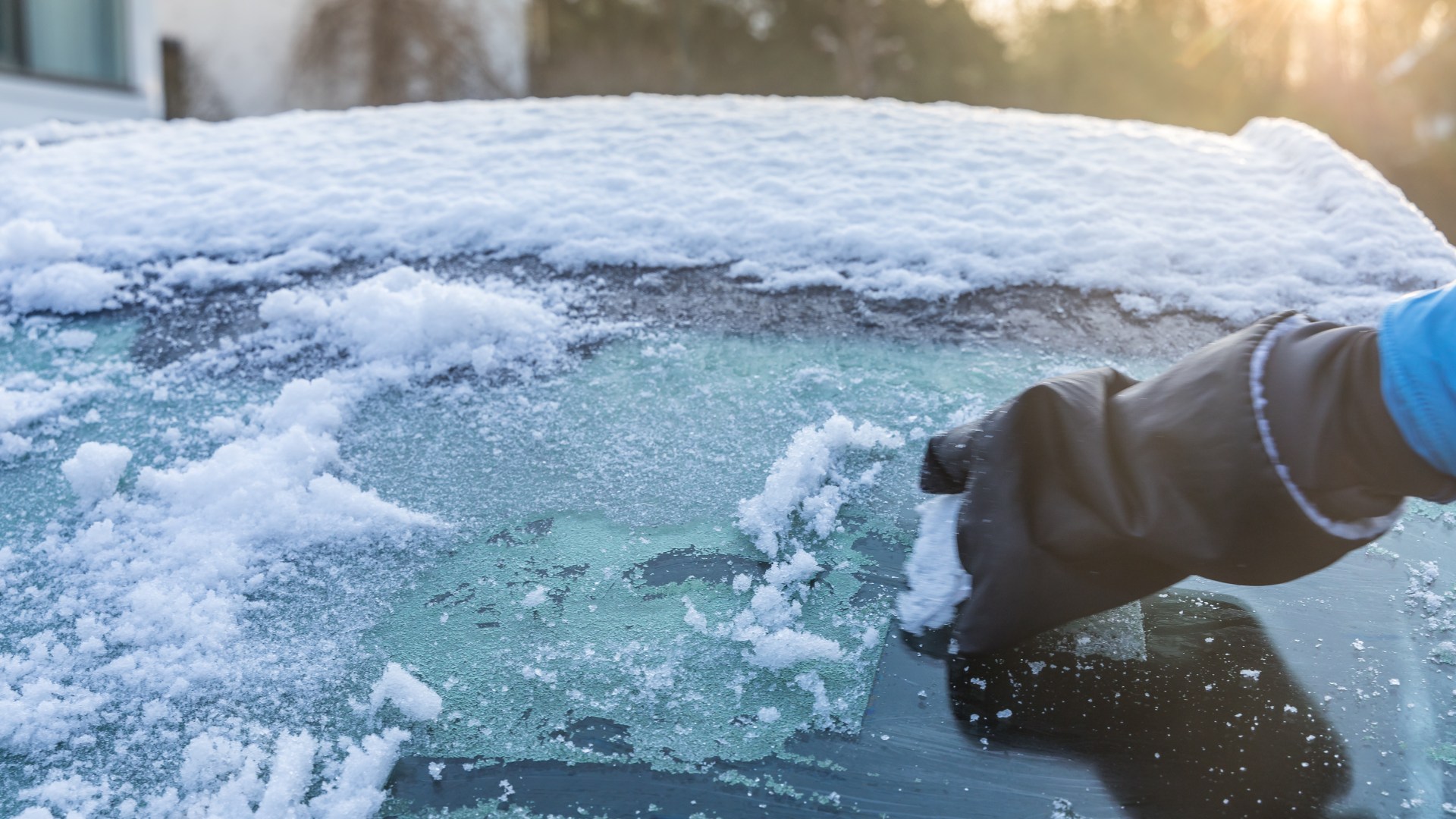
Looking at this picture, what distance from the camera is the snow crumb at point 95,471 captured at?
1258mm

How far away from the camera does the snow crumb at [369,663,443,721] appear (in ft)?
3.17

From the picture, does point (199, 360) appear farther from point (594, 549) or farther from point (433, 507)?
point (594, 549)

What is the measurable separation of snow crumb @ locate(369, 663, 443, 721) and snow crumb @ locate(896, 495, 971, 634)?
455 millimetres

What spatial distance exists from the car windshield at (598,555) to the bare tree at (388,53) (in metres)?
9.58

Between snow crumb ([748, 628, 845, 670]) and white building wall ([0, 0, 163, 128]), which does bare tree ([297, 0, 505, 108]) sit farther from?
snow crumb ([748, 628, 845, 670])

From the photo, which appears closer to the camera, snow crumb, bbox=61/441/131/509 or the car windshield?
the car windshield

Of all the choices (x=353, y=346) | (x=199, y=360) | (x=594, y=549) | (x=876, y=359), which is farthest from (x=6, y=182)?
(x=876, y=359)

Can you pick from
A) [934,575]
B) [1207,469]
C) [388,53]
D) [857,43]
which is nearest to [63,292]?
[934,575]

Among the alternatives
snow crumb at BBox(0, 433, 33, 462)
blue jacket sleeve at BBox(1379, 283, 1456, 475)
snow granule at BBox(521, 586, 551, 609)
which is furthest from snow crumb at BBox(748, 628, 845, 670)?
snow crumb at BBox(0, 433, 33, 462)

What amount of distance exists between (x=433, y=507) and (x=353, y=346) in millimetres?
389

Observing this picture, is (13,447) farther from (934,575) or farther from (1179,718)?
(1179,718)

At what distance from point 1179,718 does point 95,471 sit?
1209 millimetres

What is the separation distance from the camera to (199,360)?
151 cm

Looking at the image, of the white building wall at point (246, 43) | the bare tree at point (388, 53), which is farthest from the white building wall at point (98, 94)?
the bare tree at point (388, 53)
